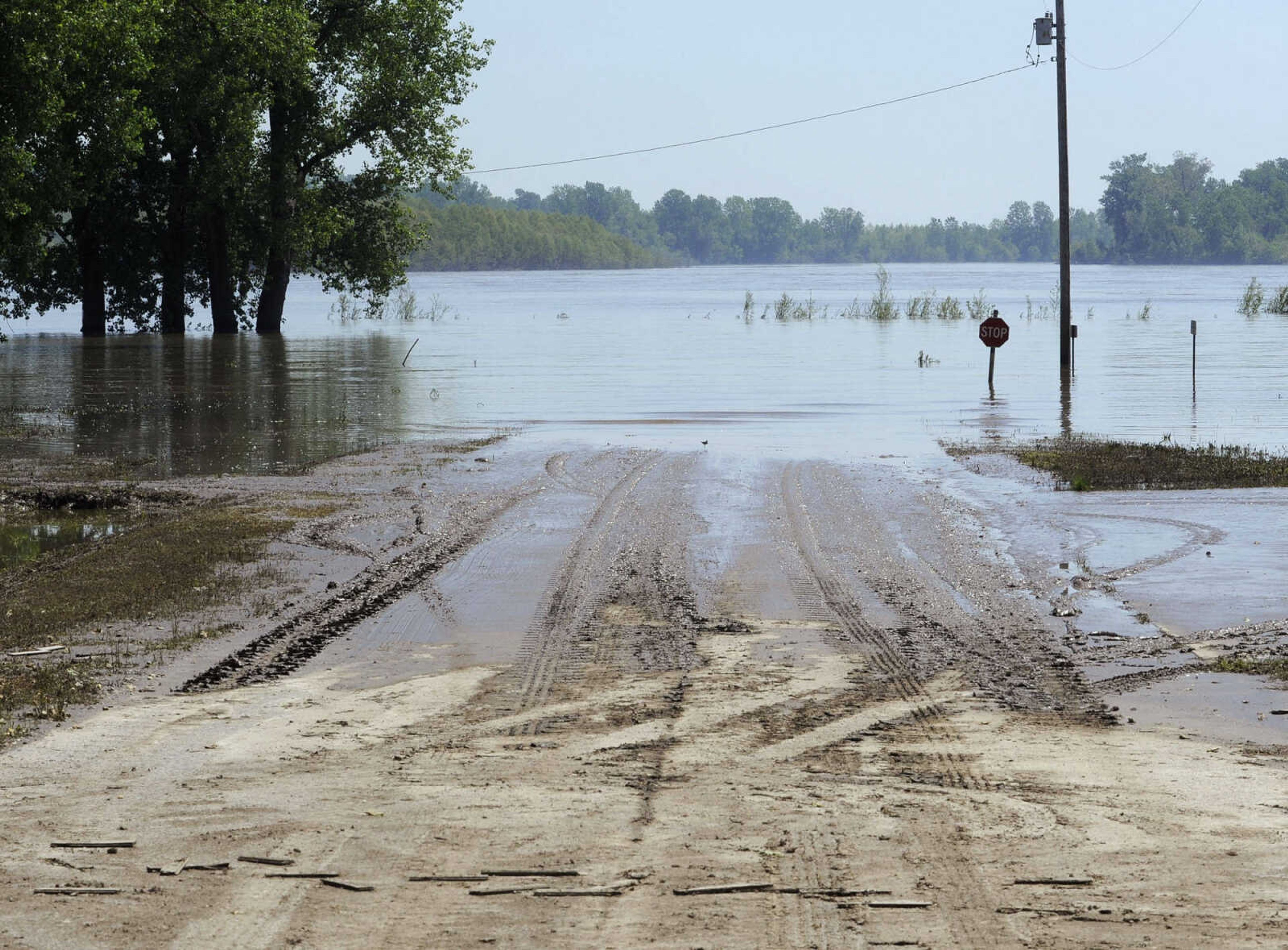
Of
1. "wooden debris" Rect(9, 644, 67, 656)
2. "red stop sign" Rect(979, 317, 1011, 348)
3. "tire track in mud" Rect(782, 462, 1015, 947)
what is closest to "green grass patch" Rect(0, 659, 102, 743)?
"wooden debris" Rect(9, 644, 67, 656)

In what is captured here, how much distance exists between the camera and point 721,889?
14.8 feet

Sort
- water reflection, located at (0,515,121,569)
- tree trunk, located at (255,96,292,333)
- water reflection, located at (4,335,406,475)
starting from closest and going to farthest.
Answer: water reflection, located at (0,515,121,569) → water reflection, located at (4,335,406,475) → tree trunk, located at (255,96,292,333)

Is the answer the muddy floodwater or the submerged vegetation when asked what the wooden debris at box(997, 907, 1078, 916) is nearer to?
the muddy floodwater

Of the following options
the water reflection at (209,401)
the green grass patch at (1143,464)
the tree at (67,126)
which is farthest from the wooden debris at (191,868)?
the tree at (67,126)

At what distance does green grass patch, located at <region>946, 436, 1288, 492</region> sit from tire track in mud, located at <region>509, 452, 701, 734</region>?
177 inches

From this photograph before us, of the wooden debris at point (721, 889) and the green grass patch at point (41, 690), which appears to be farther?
the green grass patch at point (41, 690)

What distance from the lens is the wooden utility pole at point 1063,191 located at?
3119 centimetres

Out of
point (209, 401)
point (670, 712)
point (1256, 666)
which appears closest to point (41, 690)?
point (670, 712)

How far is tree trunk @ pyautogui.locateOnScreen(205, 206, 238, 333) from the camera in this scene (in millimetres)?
45531

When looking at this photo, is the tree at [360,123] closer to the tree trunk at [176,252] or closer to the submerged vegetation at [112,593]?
the tree trunk at [176,252]

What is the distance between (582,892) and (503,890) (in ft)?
0.79

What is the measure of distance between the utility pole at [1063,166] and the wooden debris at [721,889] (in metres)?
27.5

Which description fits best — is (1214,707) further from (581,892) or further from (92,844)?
(92,844)

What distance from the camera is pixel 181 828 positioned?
5.07 meters
